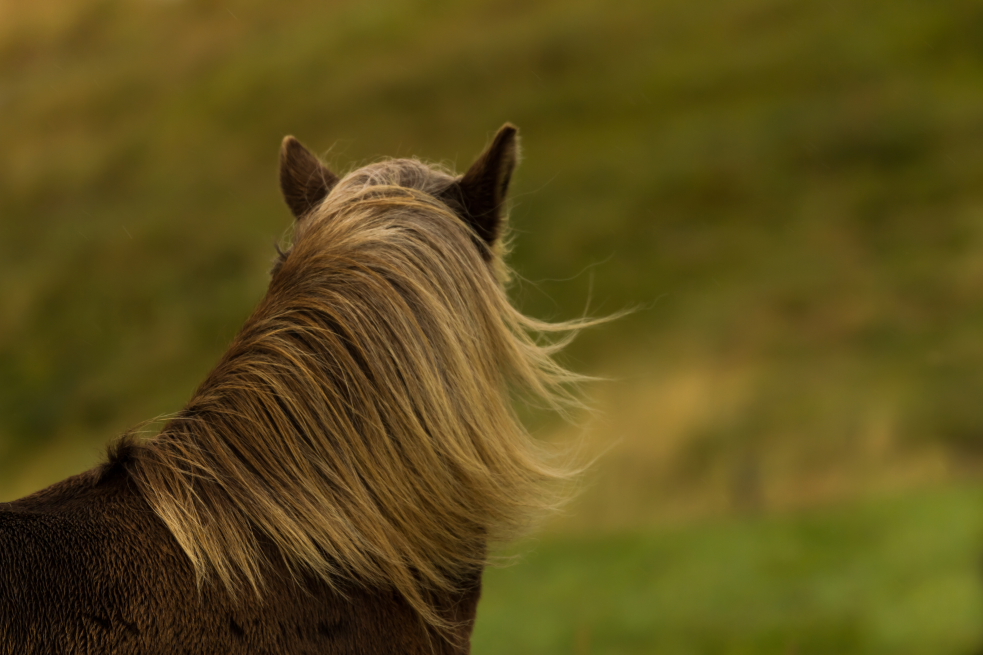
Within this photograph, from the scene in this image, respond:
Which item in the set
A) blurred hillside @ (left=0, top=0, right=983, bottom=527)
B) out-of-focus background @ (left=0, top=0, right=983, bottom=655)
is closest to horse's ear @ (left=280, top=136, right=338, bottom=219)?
out-of-focus background @ (left=0, top=0, right=983, bottom=655)

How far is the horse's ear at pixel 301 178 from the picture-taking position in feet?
10.6

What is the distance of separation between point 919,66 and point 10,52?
1100 inches

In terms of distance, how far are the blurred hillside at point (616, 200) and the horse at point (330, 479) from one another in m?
10.8

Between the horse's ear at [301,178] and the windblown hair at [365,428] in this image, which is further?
the horse's ear at [301,178]

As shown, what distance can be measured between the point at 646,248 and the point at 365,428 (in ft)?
57.7

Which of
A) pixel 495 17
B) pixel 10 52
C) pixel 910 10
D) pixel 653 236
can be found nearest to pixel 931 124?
pixel 910 10

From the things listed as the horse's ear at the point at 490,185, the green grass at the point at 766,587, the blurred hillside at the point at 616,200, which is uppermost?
the blurred hillside at the point at 616,200

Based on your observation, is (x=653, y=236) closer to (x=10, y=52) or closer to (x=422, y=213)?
(x=422, y=213)

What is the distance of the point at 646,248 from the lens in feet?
63.8

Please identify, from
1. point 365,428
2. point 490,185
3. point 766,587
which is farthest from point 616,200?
point 365,428

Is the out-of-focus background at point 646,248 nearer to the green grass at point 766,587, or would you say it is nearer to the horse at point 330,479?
the green grass at point 766,587

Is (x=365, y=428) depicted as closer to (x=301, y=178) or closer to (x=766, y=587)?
(x=301, y=178)

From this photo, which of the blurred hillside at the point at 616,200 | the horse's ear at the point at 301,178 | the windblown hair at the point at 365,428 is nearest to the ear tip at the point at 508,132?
the windblown hair at the point at 365,428

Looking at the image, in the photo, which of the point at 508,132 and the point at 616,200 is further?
the point at 616,200
